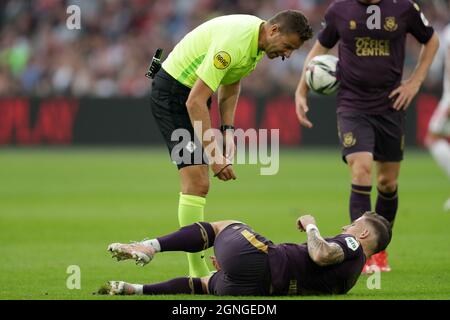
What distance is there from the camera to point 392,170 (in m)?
10.6

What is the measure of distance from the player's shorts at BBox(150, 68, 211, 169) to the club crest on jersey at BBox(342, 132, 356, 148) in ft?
5.88

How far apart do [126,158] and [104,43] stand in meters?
5.15

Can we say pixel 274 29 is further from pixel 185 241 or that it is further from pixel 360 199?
pixel 360 199

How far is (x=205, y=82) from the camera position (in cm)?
845

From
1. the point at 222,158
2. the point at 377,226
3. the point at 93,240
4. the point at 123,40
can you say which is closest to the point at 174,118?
the point at 222,158

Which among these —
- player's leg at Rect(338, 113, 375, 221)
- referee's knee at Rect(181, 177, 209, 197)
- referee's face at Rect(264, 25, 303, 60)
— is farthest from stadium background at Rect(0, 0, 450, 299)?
referee's face at Rect(264, 25, 303, 60)

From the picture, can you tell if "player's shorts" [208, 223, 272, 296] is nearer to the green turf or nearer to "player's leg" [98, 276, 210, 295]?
"player's leg" [98, 276, 210, 295]

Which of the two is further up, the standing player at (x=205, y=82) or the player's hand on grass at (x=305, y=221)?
the standing player at (x=205, y=82)

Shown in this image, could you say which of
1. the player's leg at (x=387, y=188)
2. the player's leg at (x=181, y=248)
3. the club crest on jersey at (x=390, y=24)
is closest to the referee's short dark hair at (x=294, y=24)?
the player's leg at (x=181, y=248)

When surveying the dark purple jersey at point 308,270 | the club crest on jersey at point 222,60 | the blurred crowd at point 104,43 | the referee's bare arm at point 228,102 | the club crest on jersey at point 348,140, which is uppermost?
the blurred crowd at point 104,43

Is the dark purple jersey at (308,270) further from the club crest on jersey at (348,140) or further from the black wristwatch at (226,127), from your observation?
the club crest on jersey at (348,140)

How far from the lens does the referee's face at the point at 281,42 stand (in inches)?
333

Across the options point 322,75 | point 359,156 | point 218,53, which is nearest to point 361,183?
point 359,156
